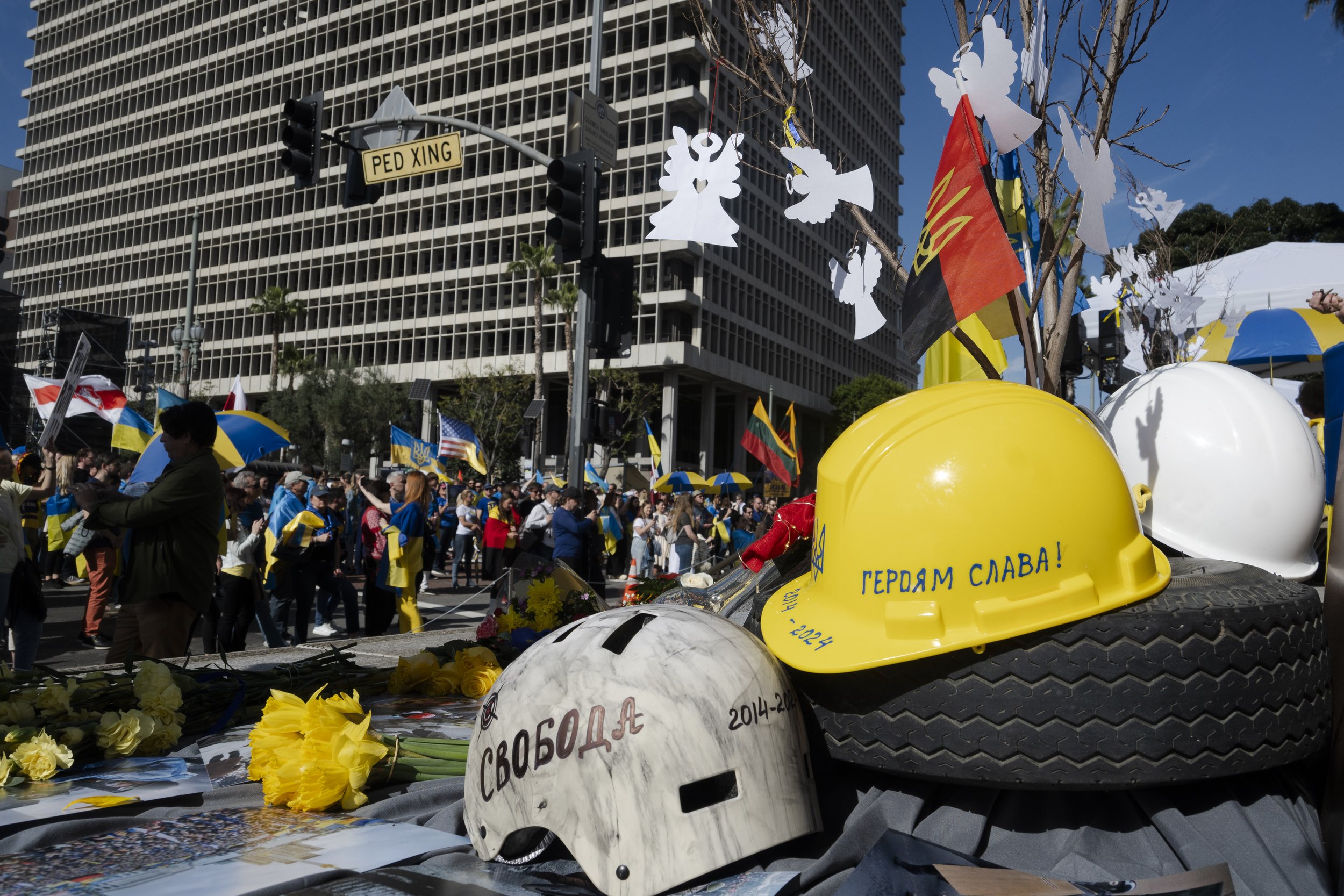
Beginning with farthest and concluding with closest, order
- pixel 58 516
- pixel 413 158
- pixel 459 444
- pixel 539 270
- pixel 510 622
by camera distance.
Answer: pixel 539 270 < pixel 459 444 < pixel 413 158 < pixel 58 516 < pixel 510 622

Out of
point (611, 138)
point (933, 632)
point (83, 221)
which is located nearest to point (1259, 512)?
point (933, 632)

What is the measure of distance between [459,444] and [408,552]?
1251 centimetres

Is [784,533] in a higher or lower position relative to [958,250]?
lower

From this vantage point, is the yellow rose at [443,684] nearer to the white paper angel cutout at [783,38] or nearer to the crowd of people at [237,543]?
the crowd of people at [237,543]

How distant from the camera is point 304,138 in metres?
12.0

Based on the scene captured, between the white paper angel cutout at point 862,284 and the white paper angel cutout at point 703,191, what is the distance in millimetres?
473

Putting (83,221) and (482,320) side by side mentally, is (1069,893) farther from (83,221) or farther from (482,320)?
(83,221)

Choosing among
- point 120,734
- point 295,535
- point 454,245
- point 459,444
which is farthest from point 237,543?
point 454,245

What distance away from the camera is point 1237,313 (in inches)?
574

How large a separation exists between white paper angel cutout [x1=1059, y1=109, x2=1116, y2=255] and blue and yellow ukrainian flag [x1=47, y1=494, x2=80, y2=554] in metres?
10.9

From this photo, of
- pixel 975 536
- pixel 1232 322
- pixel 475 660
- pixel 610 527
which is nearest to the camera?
pixel 975 536

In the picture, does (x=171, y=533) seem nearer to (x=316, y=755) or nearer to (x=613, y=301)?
(x=316, y=755)

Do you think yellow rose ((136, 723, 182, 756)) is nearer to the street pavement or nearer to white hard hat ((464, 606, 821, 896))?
white hard hat ((464, 606, 821, 896))

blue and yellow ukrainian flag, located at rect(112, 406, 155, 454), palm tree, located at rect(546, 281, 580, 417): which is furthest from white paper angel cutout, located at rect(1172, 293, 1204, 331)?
palm tree, located at rect(546, 281, 580, 417)
